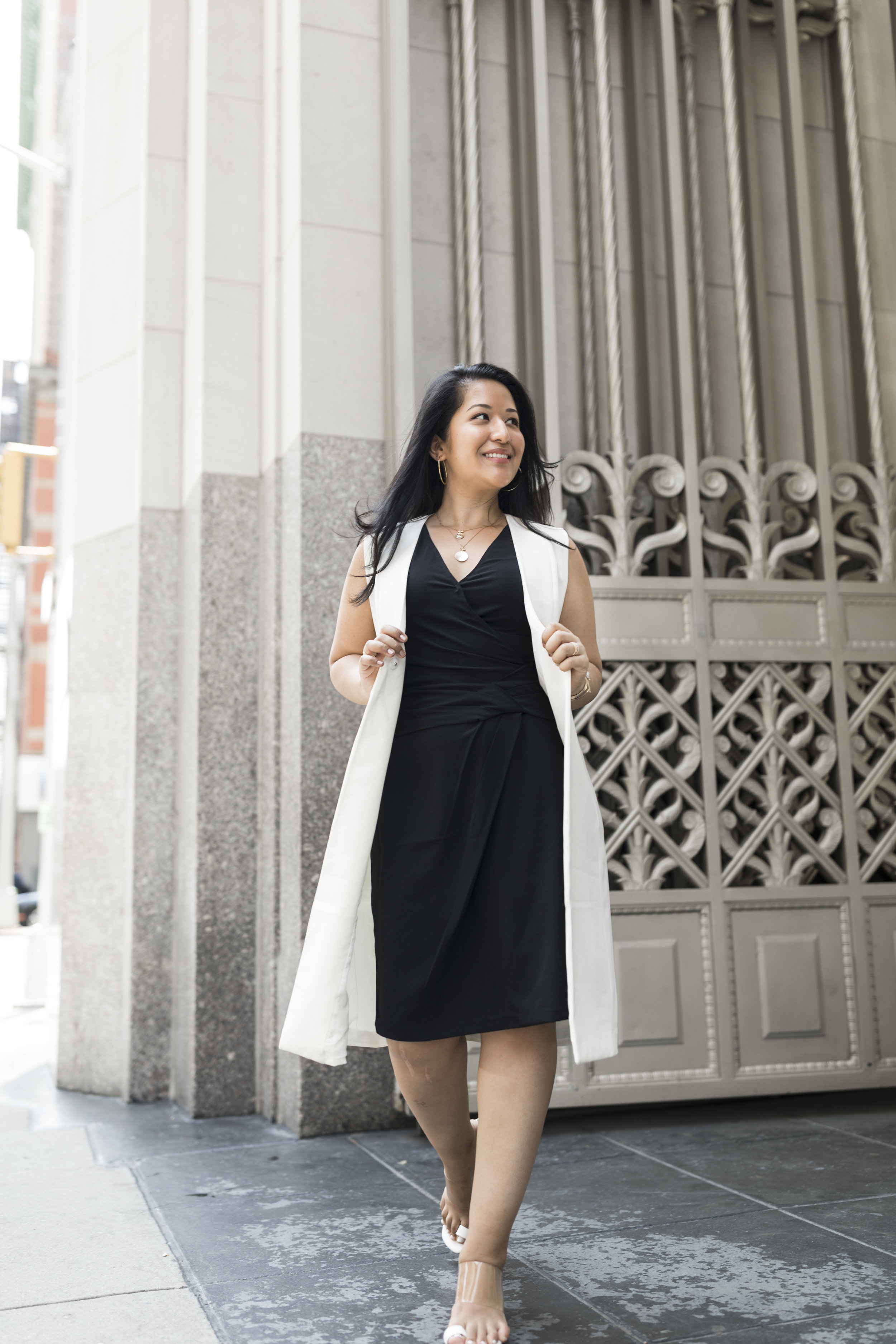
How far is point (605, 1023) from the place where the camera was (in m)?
2.30

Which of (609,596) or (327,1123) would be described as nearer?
(327,1123)

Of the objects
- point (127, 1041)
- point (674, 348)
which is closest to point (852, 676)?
point (674, 348)

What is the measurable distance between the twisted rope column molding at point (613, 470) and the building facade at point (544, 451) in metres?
0.02

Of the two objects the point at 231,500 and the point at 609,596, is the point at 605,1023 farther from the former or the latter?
the point at 231,500

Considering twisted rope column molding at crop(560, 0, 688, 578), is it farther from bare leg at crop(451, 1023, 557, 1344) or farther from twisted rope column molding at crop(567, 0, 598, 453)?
bare leg at crop(451, 1023, 557, 1344)

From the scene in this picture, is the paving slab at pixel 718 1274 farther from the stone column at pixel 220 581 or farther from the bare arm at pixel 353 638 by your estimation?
the stone column at pixel 220 581

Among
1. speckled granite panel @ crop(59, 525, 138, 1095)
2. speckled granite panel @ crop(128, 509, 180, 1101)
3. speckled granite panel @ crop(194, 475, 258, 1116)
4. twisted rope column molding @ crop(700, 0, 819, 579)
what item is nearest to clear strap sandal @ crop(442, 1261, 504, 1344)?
speckled granite panel @ crop(194, 475, 258, 1116)

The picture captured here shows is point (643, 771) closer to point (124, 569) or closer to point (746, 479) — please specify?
point (746, 479)

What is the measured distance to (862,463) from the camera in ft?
16.6

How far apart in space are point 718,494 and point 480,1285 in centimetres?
321

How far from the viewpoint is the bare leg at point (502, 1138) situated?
7.04 feet

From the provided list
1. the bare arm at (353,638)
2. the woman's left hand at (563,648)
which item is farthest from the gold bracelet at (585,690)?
the bare arm at (353,638)

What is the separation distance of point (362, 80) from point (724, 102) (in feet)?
5.06

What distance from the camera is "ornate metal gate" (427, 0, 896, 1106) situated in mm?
4207
